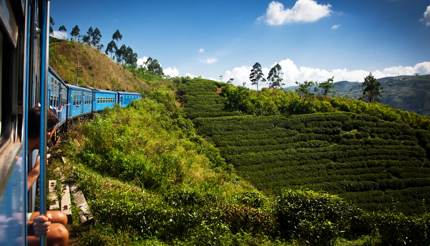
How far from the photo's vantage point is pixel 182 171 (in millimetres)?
15195

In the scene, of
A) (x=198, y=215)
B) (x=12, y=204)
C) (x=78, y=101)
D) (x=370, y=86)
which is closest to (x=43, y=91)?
(x=12, y=204)

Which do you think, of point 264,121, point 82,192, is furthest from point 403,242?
point 264,121

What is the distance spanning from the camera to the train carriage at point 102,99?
20.8 m

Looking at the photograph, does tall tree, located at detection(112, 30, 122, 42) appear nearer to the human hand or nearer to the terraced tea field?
the terraced tea field

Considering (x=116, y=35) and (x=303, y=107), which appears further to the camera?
(x=116, y=35)

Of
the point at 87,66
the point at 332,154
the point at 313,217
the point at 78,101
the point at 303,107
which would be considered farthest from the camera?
the point at 87,66

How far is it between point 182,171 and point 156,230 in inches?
282

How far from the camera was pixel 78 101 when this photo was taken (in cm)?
1645

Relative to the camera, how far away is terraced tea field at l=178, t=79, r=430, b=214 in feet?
79.8

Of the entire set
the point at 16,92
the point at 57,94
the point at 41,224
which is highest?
the point at 16,92

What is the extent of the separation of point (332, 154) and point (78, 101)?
863 inches

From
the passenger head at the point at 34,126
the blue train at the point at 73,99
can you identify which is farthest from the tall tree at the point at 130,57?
the passenger head at the point at 34,126

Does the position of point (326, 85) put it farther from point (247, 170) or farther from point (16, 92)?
point (16, 92)

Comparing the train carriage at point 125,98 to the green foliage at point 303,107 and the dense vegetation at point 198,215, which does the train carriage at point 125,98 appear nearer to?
the green foliage at point 303,107
